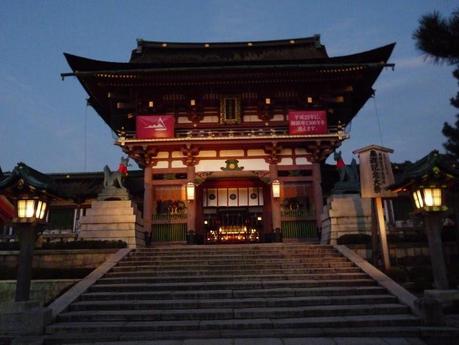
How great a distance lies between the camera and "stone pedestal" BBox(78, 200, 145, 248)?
1680 cm

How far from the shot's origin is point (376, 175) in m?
12.6

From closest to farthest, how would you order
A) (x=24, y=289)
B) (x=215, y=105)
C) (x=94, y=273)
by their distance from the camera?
(x=24, y=289), (x=94, y=273), (x=215, y=105)

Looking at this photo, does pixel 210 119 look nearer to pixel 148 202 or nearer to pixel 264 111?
pixel 264 111

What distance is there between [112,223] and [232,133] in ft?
26.5

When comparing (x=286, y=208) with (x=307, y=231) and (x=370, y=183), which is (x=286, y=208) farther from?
(x=370, y=183)

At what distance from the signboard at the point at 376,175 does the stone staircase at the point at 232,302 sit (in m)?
2.75

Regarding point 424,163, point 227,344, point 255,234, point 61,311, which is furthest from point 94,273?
point 255,234

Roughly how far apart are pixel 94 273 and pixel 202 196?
35.4ft

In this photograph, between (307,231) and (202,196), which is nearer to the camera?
(307,231)

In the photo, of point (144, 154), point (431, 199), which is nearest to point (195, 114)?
point (144, 154)

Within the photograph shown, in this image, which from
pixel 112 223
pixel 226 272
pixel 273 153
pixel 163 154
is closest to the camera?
pixel 226 272

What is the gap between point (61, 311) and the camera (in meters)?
9.07

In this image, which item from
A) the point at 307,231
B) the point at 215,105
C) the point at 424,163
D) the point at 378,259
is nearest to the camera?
the point at 424,163

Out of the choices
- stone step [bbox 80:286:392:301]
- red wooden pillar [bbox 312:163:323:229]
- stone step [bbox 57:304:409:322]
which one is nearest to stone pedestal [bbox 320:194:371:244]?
red wooden pillar [bbox 312:163:323:229]
